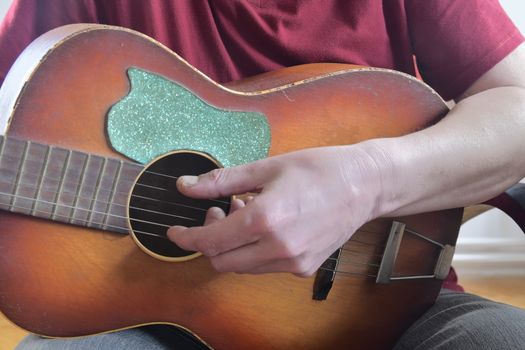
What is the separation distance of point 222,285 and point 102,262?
0.52 feet

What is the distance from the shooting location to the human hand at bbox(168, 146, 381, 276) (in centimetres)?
65

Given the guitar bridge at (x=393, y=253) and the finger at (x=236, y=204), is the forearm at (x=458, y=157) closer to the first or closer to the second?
the guitar bridge at (x=393, y=253)

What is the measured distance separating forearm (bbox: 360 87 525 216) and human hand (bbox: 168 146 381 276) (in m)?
0.07

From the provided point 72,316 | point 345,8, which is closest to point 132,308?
point 72,316

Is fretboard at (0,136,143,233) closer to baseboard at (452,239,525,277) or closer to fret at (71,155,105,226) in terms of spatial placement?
fret at (71,155,105,226)

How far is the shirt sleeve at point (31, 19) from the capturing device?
0.80 m

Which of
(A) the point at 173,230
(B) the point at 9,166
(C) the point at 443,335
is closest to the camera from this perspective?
(B) the point at 9,166

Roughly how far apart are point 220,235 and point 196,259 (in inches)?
4.1

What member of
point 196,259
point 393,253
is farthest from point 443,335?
point 196,259

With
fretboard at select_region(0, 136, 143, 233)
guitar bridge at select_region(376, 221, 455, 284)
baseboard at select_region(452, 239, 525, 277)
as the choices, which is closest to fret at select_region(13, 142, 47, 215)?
fretboard at select_region(0, 136, 143, 233)

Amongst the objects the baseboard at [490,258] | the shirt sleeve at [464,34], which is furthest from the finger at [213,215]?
the baseboard at [490,258]

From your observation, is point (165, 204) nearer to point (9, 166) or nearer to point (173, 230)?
point (173, 230)

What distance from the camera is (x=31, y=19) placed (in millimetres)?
809

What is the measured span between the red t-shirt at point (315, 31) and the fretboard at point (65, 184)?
25cm
